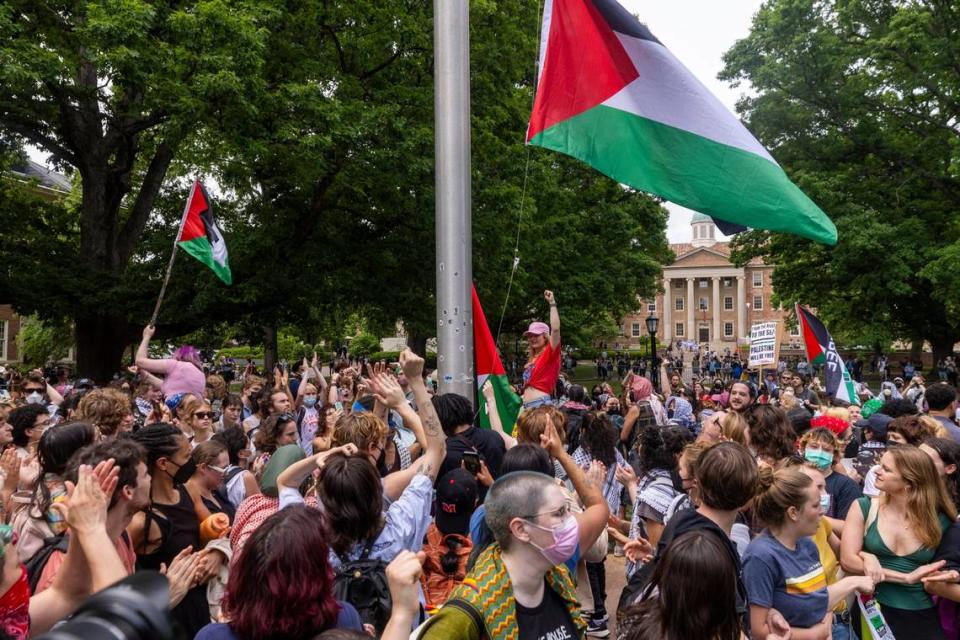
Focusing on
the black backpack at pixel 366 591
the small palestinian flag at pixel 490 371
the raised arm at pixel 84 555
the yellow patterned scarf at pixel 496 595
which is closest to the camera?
the raised arm at pixel 84 555

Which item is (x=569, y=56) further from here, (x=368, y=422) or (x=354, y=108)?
(x=354, y=108)

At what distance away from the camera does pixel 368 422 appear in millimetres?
4750

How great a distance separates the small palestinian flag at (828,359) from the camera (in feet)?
36.6

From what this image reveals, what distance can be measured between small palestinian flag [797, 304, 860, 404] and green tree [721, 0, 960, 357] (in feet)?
46.7

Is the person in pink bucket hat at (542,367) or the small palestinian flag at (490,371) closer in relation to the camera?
the small palestinian flag at (490,371)

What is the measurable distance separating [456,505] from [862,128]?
27972 mm

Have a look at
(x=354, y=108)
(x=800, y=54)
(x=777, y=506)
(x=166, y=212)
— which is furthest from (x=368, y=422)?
(x=800, y=54)

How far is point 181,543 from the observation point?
13.0 feet

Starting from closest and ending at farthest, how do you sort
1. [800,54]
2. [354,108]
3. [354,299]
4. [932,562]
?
[932,562]
[354,108]
[354,299]
[800,54]

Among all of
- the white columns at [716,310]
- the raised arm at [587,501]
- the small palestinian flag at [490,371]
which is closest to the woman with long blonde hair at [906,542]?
the raised arm at [587,501]

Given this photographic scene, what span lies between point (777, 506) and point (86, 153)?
767 inches

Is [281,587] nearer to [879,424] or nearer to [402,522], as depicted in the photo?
[402,522]

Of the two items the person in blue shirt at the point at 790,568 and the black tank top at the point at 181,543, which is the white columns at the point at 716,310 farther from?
the black tank top at the point at 181,543

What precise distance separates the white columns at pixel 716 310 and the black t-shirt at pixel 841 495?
102m
